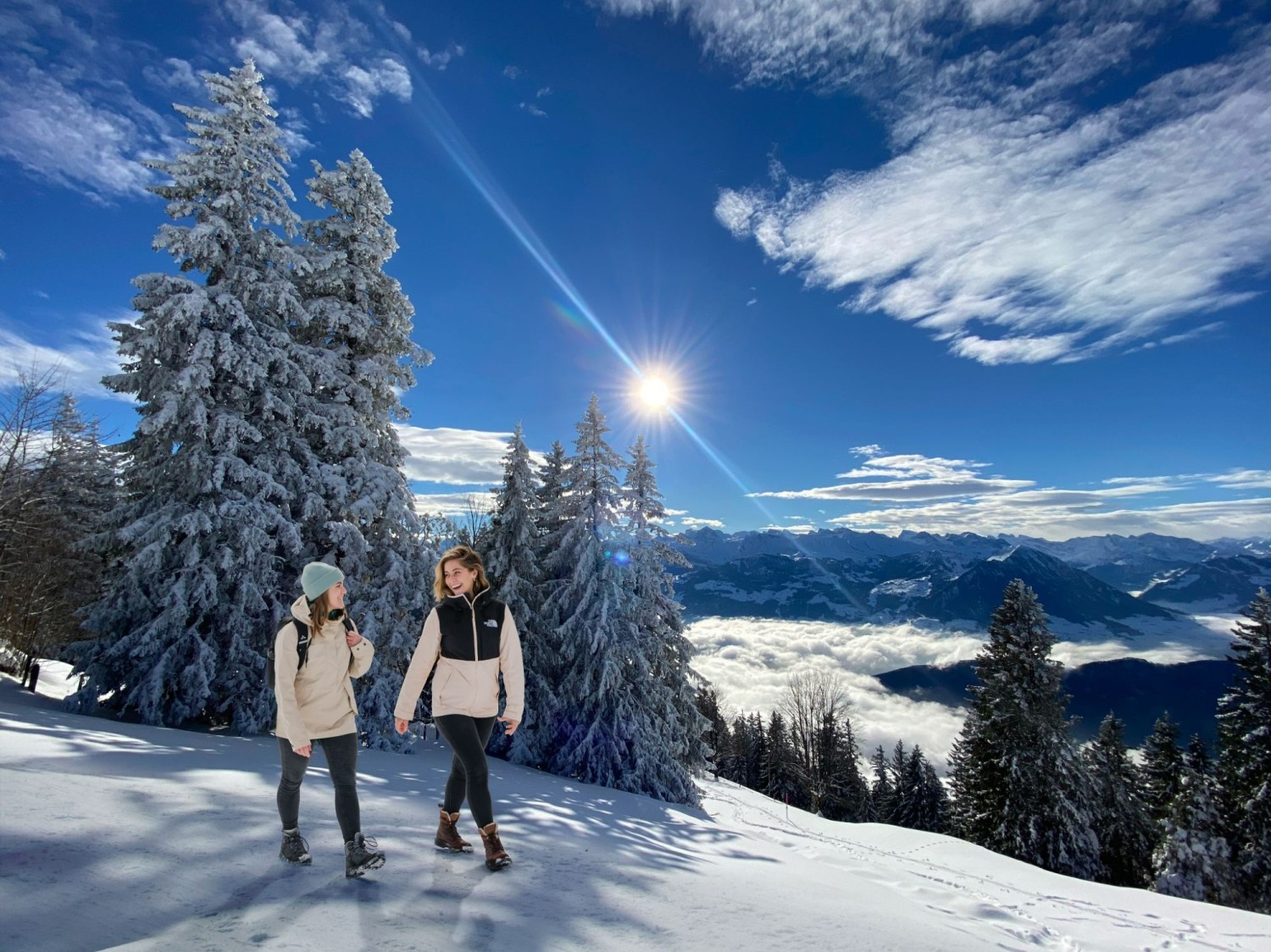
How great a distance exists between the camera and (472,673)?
482 cm

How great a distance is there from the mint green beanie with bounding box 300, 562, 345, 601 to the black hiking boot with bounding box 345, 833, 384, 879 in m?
1.80

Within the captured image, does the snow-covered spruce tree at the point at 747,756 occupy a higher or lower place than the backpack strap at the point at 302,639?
lower

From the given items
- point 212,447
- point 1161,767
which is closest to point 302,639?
point 212,447

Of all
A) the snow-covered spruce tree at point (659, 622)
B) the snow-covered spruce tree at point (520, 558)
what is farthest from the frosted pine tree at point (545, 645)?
the snow-covered spruce tree at point (659, 622)

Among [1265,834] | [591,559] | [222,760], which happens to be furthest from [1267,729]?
[222,760]

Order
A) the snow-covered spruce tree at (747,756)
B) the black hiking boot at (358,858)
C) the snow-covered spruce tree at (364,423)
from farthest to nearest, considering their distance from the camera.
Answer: the snow-covered spruce tree at (747,756) < the snow-covered spruce tree at (364,423) < the black hiking boot at (358,858)

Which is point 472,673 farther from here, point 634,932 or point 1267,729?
point 1267,729

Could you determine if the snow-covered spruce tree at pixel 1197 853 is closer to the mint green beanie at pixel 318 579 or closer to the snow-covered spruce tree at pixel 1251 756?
the snow-covered spruce tree at pixel 1251 756

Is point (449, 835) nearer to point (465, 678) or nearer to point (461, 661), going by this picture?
point (465, 678)

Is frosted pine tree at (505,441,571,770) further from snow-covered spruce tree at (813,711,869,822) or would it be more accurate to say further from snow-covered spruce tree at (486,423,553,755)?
snow-covered spruce tree at (813,711,869,822)

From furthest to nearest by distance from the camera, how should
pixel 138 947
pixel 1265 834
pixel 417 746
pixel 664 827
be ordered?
pixel 1265 834, pixel 417 746, pixel 664 827, pixel 138 947

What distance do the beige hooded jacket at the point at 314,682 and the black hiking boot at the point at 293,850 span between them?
0.78 meters

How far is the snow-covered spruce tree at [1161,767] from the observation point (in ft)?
115

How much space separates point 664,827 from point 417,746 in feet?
28.8
